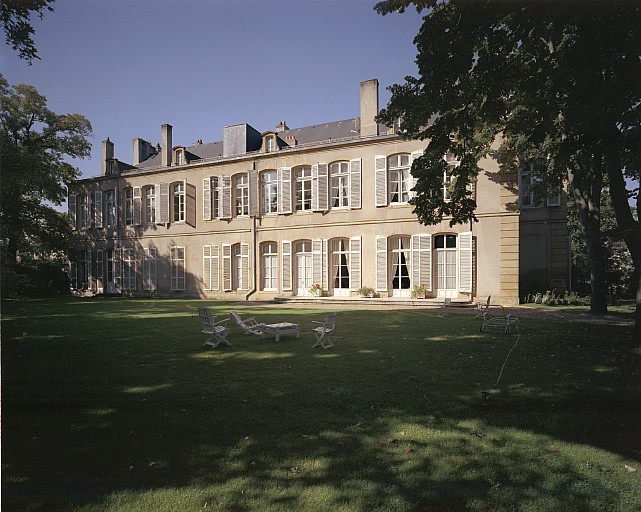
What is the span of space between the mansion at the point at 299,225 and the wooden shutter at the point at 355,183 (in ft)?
0.17

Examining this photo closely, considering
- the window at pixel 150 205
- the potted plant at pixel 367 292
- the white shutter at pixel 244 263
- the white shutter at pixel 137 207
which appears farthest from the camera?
the white shutter at pixel 137 207

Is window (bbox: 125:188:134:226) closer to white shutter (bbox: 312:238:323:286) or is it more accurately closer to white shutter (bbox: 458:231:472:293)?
white shutter (bbox: 312:238:323:286)

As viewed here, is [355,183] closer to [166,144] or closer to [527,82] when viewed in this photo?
[527,82]

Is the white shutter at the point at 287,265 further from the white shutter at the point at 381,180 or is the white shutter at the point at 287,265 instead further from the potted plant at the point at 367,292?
the white shutter at the point at 381,180

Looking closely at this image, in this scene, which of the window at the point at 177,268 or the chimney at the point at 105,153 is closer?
the window at the point at 177,268

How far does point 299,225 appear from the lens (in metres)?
20.0

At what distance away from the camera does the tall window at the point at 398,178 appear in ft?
59.2

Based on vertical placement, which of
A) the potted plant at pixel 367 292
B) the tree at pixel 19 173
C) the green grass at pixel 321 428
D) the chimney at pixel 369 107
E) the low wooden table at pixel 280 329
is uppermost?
the chimney at pixel 369 107

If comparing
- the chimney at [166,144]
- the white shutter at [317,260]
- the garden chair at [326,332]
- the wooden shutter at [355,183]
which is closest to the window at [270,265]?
the white shutter at [317,260]

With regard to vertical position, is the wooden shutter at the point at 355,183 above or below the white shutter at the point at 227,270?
above

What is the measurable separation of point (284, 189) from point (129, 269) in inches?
470

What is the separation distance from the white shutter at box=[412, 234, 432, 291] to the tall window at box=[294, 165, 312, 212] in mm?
6053

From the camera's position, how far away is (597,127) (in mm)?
6883

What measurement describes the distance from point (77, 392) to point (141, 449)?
216cm
